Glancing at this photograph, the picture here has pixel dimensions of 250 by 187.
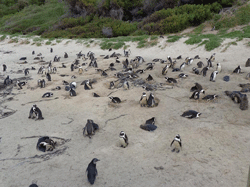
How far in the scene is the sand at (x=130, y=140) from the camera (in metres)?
3.26

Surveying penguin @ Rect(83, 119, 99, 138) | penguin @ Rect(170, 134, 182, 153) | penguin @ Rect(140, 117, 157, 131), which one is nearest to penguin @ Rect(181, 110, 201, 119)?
penguin @ Rect(140, 117, 157, 131)

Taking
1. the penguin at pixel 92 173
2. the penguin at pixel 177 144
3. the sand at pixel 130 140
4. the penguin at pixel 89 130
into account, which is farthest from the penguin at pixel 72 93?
the penguin at pixel 177 144

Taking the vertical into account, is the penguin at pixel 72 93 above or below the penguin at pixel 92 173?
above

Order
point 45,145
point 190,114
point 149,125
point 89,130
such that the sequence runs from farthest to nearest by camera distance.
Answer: point 190,114
point 149,125
point 89,130
point 45,145

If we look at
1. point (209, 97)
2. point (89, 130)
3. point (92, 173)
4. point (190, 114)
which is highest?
point (209, 97)

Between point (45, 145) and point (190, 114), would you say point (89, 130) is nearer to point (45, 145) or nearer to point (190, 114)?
point (45, 145)

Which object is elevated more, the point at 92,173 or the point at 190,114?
the point at 190,114

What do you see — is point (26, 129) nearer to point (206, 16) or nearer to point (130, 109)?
point (130, 109)

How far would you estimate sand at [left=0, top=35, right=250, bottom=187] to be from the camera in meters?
3.26

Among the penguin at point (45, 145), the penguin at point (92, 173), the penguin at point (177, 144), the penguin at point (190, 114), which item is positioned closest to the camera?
the penguin at point (92, 173)

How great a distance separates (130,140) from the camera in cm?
430

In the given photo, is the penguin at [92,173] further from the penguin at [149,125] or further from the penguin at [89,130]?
the penguin at [149,125]

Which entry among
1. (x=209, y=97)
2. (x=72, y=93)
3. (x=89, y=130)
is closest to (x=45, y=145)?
(x=89, y=130)

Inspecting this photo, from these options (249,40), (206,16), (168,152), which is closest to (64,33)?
(206,16)
